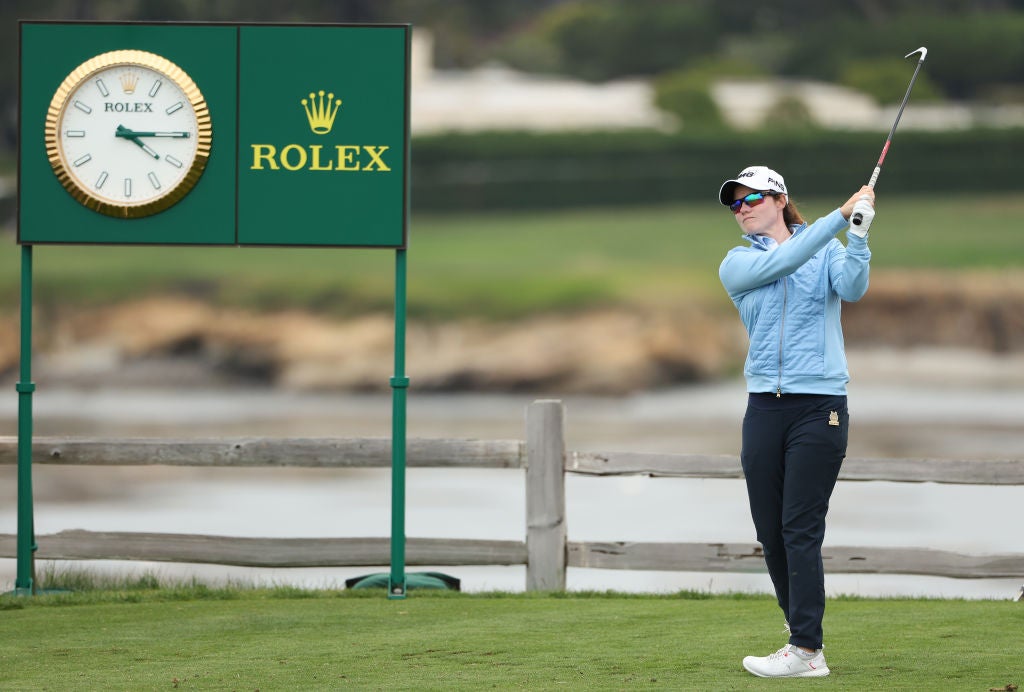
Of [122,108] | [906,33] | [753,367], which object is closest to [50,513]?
[122,108]

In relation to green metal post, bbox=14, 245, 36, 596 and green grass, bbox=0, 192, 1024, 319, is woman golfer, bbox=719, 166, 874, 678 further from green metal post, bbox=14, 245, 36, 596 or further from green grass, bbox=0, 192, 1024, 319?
green grass, bbox=0, 192, 1024, 319

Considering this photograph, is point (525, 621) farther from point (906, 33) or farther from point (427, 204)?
point (906, 33)

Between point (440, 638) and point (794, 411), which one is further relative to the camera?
point (440, 638)

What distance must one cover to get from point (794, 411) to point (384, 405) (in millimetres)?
25814

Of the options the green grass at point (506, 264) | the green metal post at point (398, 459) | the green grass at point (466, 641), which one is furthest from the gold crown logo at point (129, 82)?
the green grass at point (506, 264)

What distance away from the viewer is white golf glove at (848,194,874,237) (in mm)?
5020

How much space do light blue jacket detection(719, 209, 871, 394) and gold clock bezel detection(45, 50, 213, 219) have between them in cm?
299

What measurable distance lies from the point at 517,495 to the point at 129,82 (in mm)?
9465

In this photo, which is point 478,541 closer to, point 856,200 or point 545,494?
point 545,494

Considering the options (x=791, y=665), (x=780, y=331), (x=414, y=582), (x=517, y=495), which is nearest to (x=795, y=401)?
(x=780, y=331)

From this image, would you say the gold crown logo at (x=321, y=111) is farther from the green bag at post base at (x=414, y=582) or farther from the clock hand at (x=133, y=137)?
the green bag at post base at (x=414, y=582)

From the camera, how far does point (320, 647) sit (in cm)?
611

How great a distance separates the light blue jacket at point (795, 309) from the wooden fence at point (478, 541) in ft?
7.38

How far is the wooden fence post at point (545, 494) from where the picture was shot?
298 inches
